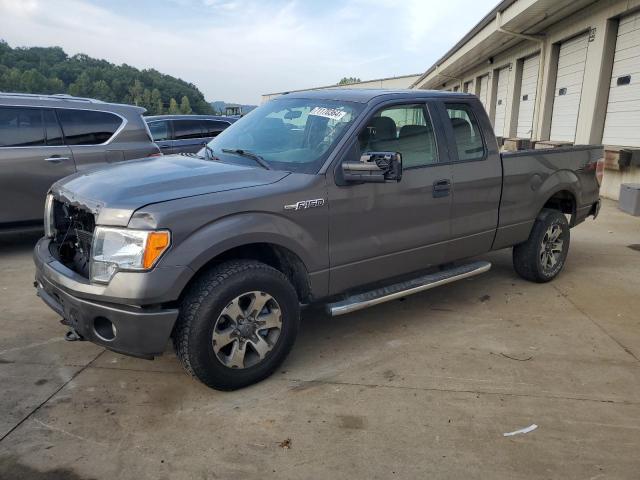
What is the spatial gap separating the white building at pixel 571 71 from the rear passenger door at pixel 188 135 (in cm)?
773

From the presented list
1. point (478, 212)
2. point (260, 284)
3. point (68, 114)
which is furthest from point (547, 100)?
point (260, 284)

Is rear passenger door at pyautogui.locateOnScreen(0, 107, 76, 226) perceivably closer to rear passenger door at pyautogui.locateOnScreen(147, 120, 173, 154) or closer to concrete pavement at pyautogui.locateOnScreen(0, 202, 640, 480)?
concrete pavement at pyautogui.locateOnScreen(0, 202, 640, 480)

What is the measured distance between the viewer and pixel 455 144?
4270 millimetres

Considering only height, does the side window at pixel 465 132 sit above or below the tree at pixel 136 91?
below

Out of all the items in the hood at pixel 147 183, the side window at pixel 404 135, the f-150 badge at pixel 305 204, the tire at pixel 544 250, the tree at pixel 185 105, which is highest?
the tree at pixel 185 105

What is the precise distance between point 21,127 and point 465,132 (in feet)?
16.8

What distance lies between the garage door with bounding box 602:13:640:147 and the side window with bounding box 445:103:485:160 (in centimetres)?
690

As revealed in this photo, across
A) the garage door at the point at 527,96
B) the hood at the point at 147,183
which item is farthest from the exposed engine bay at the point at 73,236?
the garage door at the point at 527,96

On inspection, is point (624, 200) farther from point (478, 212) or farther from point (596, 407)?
point (596, 407)

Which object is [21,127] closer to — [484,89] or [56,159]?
[56,159]

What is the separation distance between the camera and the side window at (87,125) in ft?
20.9

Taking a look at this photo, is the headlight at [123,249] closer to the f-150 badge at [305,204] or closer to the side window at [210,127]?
the f-150 badge at [305,204]

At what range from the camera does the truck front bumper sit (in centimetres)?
280

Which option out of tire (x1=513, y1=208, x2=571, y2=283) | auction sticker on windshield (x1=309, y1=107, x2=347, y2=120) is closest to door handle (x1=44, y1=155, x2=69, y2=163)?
auction sticker on windshield (x1=309, y1=107, x2=347, y2=120)
